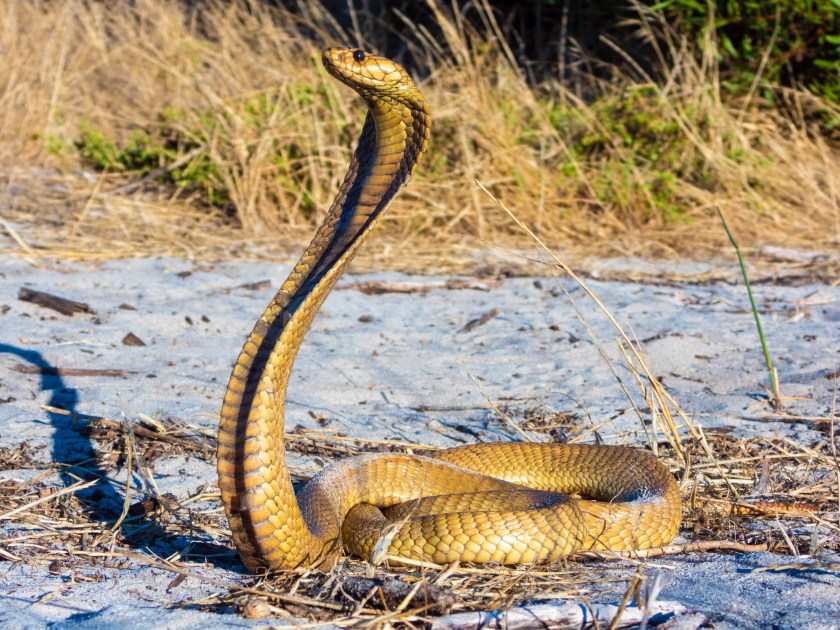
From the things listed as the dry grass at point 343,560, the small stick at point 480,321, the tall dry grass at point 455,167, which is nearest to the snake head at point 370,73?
the dry grass at point 343,560

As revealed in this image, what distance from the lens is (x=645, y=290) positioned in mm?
5668

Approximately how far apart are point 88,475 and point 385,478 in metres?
0.94

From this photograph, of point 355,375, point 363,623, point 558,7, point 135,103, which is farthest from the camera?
point 558,7

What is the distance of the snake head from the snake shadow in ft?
4.04

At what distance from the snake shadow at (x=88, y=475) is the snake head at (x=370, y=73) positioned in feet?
4.04

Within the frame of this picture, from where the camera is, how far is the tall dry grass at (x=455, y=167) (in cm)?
683

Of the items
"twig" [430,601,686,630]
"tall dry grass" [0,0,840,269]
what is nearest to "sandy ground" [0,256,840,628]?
"twig" [430,601,686,630]

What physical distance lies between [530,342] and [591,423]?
1.27 metres

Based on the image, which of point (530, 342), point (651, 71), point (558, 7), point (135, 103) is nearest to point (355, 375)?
point (530, 342)

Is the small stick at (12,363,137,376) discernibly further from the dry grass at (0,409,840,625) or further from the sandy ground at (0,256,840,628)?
the dry grass at (0,409,840,625)

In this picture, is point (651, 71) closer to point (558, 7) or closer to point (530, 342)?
point (558, 7)

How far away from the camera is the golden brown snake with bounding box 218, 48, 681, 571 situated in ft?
6.96

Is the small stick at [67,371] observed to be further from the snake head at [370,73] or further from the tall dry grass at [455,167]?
the snake head at [370,73]

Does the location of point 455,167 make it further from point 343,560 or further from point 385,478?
point 343,560
